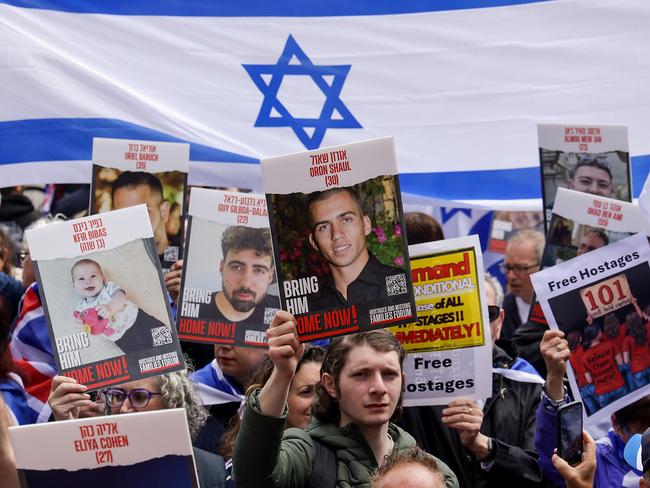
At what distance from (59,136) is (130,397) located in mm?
1706

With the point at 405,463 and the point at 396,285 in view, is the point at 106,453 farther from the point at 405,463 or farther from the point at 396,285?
the point at 396,285

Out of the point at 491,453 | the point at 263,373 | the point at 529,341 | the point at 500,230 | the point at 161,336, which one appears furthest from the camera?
the point at 500,230

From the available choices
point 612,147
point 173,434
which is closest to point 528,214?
point 612,147

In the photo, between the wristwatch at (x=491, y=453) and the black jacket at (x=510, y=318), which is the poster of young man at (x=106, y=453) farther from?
the black jacket at (x=510, y=318)

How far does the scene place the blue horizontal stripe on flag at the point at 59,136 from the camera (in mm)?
6055

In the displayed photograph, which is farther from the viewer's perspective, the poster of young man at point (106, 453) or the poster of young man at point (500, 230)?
the poster of young man at point (500, 230)

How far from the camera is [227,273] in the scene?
215 inches

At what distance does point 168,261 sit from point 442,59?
1.90m

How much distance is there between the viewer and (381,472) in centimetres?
362

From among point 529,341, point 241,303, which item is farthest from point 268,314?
point 529,341

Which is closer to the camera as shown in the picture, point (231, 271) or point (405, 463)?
point (405, 463)

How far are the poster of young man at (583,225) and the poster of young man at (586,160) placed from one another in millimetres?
481

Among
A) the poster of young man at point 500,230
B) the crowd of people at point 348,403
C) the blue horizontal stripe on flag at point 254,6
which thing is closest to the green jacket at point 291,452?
the crowd of people at point 348,403

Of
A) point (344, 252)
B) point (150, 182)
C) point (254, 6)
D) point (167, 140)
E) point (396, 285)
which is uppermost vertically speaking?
point (254, 6)
